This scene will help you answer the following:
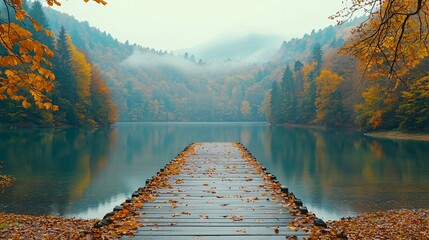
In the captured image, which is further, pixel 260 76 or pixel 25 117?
pixel 260 76

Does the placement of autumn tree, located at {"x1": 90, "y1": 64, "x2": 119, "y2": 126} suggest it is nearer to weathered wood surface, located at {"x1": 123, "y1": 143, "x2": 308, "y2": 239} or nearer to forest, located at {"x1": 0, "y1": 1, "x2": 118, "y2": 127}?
forest, located at {"x1": 0, "y1": 1, "x2": 118, "y2": 127}

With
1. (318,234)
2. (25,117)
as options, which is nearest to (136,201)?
(318,234)

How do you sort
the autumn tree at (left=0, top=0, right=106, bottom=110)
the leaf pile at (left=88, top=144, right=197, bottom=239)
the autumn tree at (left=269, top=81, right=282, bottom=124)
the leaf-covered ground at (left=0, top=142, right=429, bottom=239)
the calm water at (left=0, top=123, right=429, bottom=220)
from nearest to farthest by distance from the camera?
the autumn tree at (left=0, top=0, right=106, bottom=110), the leaf pile at (left=88, top=144, right=197, bottom=239), the leaf-covered ground at (left=0, top=142, right=429, bottom=239), the calm water at (left=0, top=123, right=429, bottom=220), the autumn tree at (left=269, top=81, right=282, bottom=124)

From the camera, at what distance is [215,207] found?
7609mm

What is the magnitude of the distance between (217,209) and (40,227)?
5314 mm

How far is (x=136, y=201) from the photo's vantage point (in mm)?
7742

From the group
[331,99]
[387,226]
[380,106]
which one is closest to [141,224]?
[387,226]

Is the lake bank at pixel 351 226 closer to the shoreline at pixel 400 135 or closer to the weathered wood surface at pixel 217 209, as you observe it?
the weathered wood surface at pixel 217 209

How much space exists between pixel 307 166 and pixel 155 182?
15.4 meters

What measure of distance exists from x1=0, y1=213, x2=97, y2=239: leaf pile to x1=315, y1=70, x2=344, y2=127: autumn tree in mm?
58661

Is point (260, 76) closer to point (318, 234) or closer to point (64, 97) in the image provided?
point (64, 97)

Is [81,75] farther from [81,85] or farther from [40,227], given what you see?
[40,227]

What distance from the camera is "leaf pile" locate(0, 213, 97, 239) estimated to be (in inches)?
330

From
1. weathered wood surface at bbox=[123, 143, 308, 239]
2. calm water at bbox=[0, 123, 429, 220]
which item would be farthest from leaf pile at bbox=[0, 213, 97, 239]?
weathered wood surface at bbox=[123, 143, 308, 239]
